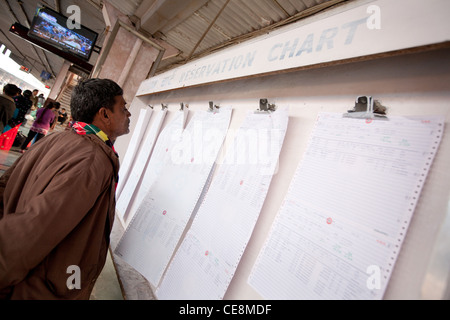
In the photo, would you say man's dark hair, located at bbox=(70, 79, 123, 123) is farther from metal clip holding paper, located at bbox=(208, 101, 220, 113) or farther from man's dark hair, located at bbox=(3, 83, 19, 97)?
man's dark hair, located at bbox=(3, 83, 19, 97)

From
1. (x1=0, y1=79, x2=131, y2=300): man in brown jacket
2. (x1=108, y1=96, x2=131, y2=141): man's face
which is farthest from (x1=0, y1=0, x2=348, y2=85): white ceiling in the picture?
(x1=0, y1=79, x2=131, y2=300): man in brown jacket

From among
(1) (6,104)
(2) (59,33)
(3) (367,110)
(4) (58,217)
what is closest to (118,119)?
(4) (58,217)

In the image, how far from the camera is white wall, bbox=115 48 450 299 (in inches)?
16.6

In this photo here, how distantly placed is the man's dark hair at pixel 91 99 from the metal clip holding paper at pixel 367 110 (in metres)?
1.23

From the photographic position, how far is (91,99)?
3.93ft

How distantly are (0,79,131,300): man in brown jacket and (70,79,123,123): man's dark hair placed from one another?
0.43 ft

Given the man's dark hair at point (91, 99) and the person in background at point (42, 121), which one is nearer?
the man's dark hair at point (91, 99)

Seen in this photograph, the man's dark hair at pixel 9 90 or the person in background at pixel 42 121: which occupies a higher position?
the man's dark hair at pixel 9 90

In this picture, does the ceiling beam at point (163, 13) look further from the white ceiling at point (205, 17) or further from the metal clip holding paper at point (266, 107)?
the metal clip holding paper at point (266, 107)

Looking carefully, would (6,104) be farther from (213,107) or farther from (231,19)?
(213,107)

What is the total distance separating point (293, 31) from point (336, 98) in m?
0.28

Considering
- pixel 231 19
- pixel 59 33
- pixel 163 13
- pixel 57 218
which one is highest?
pixel 231 19

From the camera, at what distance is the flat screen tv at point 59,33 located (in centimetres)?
404

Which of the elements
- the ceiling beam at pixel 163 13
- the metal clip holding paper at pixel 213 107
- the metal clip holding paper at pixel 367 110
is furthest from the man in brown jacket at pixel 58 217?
the ceiling beam at pixel 163 13
